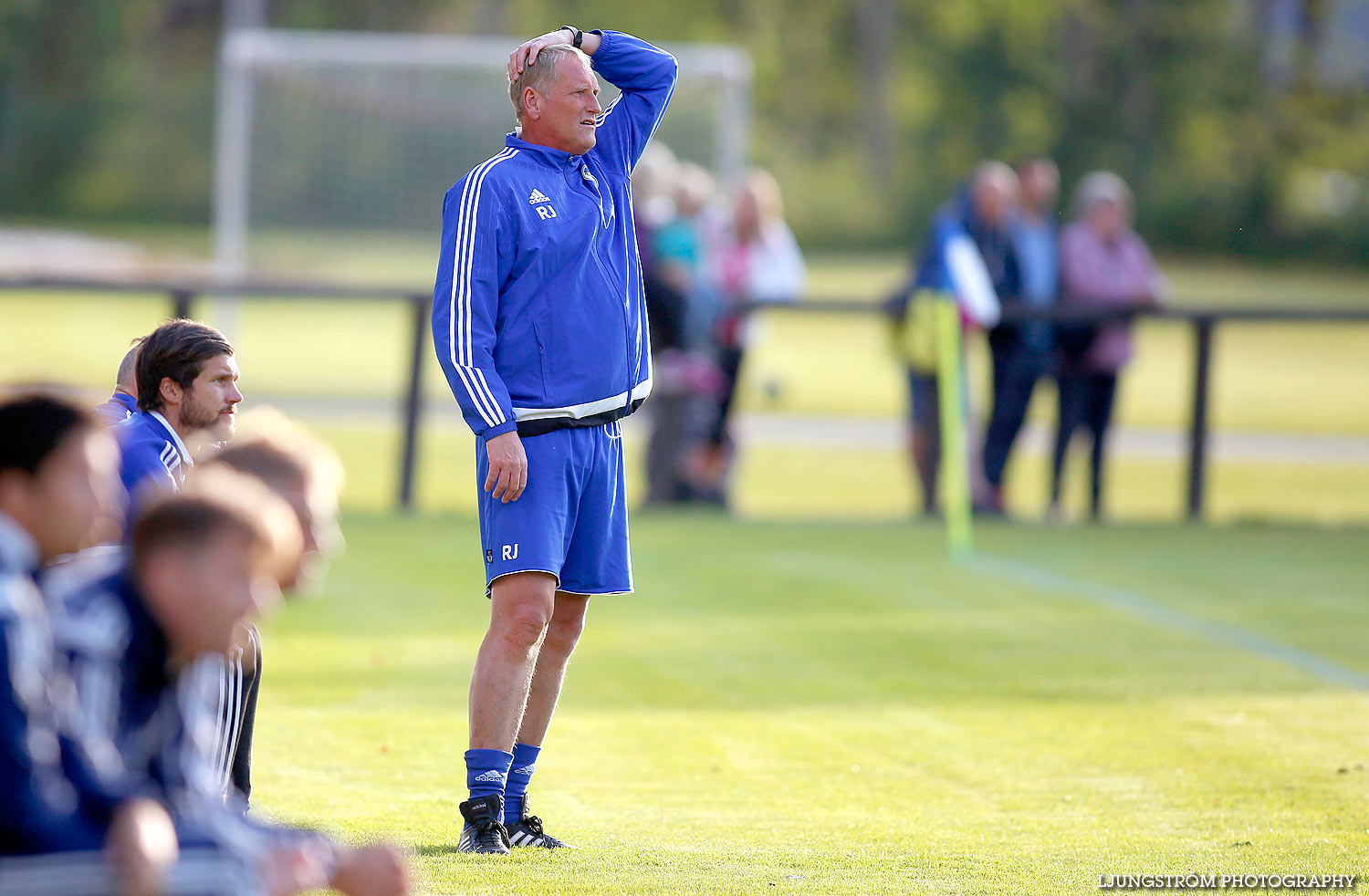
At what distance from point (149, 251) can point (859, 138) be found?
83.7ft

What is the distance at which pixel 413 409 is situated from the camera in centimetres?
1270

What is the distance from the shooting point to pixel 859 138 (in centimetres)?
5931

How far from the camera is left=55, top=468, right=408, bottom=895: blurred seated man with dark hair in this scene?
257cm

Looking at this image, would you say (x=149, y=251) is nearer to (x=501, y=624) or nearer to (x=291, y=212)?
(x=291, y=212)

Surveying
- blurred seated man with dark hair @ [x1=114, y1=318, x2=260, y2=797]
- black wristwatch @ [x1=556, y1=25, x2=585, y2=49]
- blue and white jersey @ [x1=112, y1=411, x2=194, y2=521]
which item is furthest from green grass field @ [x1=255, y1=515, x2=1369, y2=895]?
black wristwatch @ [x1=556, y1=25, x2=585, y2=49]

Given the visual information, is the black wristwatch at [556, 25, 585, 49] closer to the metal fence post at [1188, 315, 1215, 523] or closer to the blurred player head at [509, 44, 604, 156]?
the blurred player head at [509, 44, 604, 156]

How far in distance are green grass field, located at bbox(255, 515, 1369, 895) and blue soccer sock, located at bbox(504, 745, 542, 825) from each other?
0.64ft

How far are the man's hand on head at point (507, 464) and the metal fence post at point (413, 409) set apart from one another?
815 cm

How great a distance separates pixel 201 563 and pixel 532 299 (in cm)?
220

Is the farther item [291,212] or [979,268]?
[291,212]

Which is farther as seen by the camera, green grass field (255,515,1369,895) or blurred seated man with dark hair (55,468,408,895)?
green grass field (255,515,1369,895)

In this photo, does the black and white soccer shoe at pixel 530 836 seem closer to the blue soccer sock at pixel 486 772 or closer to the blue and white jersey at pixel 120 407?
the blue soccer sock at pixel 486 772

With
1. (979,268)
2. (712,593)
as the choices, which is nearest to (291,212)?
(979,268)

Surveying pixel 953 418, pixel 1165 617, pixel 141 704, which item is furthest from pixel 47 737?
pixel 953 418
